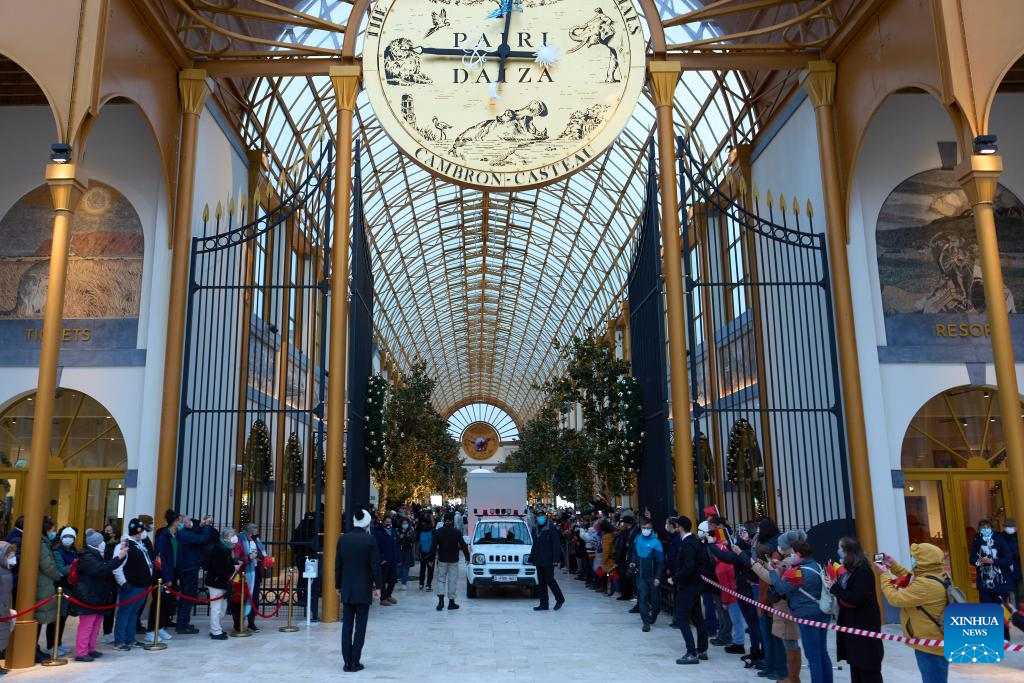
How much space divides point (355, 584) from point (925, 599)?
5437 millimetres

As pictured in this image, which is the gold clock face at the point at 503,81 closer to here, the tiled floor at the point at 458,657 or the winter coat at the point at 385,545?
the winter coat at the point at 385,545

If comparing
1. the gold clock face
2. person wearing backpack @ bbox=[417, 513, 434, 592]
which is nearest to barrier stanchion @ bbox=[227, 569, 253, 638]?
person wearing backpack @ bbox=[417, 513, 434, 592]

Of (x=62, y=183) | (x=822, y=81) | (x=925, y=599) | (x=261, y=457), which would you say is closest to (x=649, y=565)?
(x=925, y=599)

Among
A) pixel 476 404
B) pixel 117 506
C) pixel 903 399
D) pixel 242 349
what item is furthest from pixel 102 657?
pixel 476 404

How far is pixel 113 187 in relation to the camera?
13469mm

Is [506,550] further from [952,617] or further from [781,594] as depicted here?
[952,617]

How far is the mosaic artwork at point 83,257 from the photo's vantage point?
1327 cm

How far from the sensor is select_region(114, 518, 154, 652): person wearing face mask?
376 inches

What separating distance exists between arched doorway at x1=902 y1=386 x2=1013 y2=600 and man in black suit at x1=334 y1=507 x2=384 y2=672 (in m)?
8.85

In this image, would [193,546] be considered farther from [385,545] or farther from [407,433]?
[407,433]

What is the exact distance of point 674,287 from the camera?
12.5 metres

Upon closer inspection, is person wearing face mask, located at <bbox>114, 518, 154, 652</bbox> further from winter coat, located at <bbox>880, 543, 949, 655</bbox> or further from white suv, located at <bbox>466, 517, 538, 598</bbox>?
winter coat, located at <bbox>880, 543, 949, 655</bbox>

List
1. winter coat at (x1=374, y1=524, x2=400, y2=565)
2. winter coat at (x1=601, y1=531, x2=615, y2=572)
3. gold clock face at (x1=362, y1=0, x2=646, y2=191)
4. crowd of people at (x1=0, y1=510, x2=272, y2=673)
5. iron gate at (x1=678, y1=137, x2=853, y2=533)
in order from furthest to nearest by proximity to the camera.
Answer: winter coat at (x1=601, y1=531, x2=615, y2=572) < winter coat at (x1=374, y1=524, x2=400, y2=565) < gold clock face at (x1=362, y1=0, x2=646, y2=191) < iron gate at (x1=678, y1=137, x2=853, y2=533) < crowd of people at (x1=0, y1=510, x2=272, y2=673)

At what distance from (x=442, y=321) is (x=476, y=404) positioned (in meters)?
30.7
